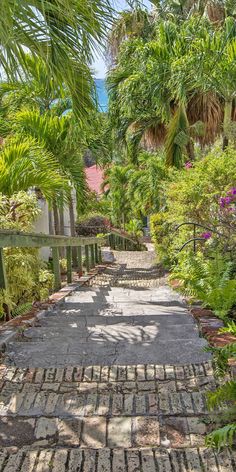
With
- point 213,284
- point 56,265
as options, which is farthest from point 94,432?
point 56,265

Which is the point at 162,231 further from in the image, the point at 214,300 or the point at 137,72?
the point at 214,300

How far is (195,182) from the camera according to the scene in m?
6.56

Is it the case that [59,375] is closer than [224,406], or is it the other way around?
[224,406]

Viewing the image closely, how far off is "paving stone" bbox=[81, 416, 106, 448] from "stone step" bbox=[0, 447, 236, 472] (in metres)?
0.05

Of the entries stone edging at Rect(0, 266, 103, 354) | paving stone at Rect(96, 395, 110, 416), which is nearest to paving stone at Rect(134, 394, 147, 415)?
paving stone at Rect(96, 395, 110, 416)

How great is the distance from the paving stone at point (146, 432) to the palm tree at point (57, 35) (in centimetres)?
220

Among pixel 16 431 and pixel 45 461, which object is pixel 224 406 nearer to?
pixel 45 461

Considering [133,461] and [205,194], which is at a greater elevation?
[205,194]

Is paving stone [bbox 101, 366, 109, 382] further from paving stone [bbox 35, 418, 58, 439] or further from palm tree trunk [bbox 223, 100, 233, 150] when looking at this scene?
palm tree trunk [bbox 223, 100, 233, 150]

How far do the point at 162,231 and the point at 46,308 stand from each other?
634 centimetres

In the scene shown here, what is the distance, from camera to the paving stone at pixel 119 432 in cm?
175

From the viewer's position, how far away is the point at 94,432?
1.83m

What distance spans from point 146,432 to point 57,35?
2948mm

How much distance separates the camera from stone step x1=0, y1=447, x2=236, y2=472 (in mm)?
1570
